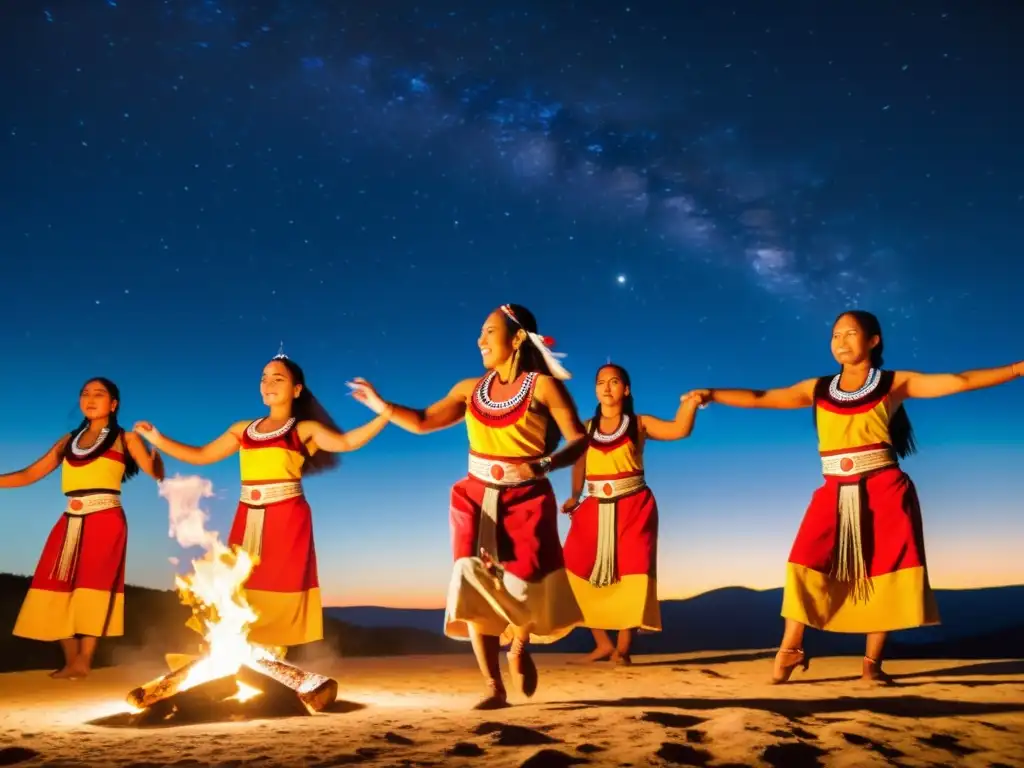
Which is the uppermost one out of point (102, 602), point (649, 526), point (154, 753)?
point (649, 526)

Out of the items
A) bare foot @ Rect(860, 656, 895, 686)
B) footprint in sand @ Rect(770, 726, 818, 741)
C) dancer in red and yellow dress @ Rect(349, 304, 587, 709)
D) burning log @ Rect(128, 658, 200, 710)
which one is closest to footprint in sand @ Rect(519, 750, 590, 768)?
footprint in sand @ Rect(770, 726, 818, 741)

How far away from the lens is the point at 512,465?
16.0ft

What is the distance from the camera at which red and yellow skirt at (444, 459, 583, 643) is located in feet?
15.5

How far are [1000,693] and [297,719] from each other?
3623mm

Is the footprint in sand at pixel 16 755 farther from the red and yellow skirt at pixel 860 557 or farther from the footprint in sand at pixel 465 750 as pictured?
the red and yellow skirt at pixel 860 557

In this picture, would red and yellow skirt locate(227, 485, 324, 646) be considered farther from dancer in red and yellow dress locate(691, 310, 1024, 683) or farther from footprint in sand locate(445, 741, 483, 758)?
dancer in red and yellow dress locate(691, 310, 1024, 683)

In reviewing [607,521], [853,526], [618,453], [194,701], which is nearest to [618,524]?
[607,521]

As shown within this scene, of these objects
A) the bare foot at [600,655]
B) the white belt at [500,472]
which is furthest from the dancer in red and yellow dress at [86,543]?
the bare foot at [600,655]

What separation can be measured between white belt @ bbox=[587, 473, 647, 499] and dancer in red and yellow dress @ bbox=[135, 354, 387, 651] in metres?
2.13

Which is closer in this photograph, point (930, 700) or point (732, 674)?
point (930, 700)

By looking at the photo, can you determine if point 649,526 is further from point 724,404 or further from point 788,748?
point 788,748

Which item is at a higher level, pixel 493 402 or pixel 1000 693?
pixel 493 402

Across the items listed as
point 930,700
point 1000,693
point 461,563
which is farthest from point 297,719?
point 1000,693

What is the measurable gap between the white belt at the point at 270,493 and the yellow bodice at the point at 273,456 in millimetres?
33
